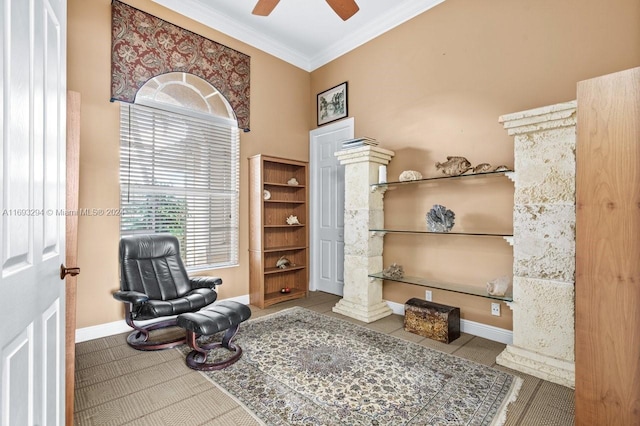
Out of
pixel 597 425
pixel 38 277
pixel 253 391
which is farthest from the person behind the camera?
pixel 253 391

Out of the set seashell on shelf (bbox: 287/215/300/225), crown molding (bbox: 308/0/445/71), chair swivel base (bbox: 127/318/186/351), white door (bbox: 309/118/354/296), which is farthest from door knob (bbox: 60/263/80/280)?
crown molding (bbox: 308/0/445/71)

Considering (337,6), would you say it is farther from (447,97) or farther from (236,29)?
(236,29)

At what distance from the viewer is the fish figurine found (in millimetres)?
2959

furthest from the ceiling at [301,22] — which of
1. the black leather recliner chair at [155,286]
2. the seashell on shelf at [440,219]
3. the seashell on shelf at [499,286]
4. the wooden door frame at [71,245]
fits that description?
the seashell on shelf at [499,286]

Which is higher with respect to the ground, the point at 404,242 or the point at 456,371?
the point at 404,242

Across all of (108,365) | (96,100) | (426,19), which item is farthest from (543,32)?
(108,365)

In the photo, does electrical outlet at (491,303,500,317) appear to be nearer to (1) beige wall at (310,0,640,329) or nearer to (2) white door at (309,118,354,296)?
(1) beige wall at (310,0,640,329)

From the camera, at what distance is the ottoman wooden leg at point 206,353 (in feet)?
7.81

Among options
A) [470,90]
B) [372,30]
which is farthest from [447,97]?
[372,30]

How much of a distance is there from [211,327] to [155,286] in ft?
3.55

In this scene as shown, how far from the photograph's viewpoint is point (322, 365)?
2.42 m

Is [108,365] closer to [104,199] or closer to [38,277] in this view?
[104,199]

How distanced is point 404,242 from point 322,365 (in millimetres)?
1779

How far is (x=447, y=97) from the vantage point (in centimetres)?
330
